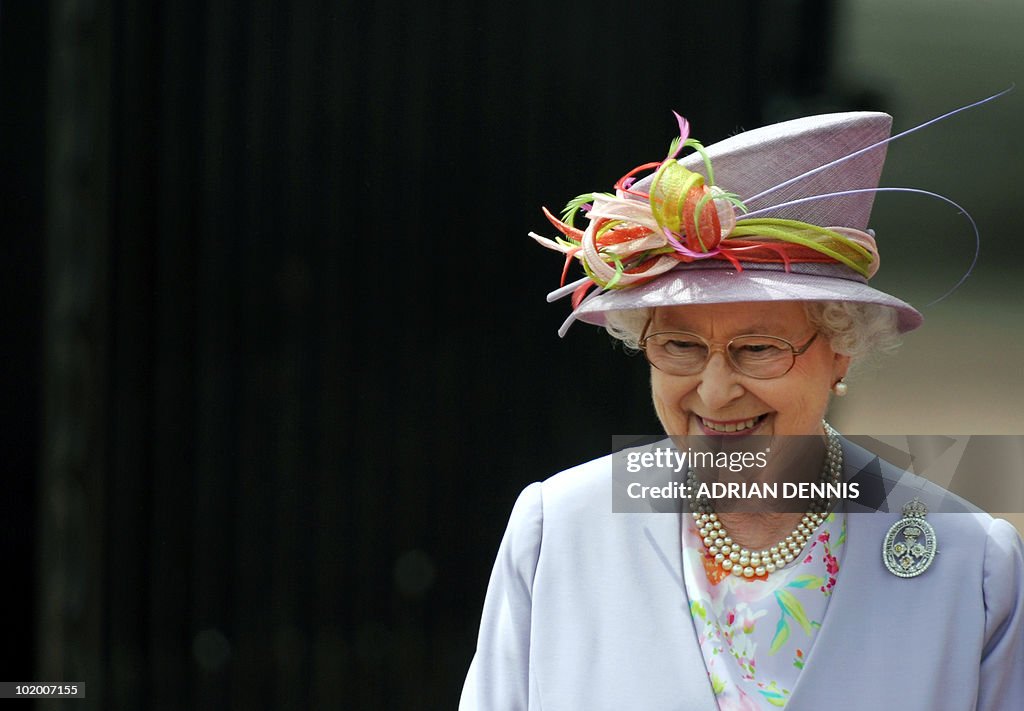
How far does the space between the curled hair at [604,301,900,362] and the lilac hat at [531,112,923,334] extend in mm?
41

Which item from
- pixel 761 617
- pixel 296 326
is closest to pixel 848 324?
pixel 761 617

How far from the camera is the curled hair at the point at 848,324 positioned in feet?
7.14

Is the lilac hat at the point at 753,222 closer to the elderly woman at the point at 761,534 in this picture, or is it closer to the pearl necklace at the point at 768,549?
the elderly woman at the point at 761,534

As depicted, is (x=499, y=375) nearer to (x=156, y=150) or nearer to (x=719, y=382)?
(x=156, y=150)

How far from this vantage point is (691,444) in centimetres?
222

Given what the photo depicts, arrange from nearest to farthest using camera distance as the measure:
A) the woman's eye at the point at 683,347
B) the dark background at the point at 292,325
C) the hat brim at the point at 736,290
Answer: the hat brim at the point at 736,290, the woman's eye at the point at 683,347, the dark background at the point at 292,325

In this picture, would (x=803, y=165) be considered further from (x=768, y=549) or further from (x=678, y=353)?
(x=768, y=549)

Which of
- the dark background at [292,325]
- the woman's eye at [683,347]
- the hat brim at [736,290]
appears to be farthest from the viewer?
the dark background at [292,325]

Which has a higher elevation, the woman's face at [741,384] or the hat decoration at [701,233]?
the hat decoration at [701,233]

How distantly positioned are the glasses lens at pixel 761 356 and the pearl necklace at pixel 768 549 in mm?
239

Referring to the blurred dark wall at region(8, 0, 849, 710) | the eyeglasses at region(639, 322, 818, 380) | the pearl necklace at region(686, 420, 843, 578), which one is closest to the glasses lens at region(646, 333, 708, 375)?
the eyeglasses at region(639, 322, 818, 380)

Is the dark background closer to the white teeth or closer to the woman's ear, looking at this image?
the woman's ear

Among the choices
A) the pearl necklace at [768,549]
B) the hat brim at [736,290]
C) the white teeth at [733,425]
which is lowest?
the pearl necklace at [768,549]

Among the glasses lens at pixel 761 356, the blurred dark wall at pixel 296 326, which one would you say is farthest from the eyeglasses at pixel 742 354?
the blurred dark wall at pixel 296 326
